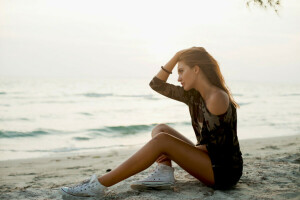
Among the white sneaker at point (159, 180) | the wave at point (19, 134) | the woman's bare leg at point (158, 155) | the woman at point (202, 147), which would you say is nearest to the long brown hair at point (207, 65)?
the woman at point (202, 147)

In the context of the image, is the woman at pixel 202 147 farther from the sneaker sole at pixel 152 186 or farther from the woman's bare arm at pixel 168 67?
the woman's bare arm at pixel 168 67

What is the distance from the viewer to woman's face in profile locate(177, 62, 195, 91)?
122 inches

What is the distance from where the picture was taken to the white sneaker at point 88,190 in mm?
2973

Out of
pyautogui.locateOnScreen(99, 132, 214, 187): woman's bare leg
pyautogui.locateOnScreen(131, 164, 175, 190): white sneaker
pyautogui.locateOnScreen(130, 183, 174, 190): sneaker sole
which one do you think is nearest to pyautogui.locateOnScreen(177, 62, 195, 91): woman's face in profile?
pyautogui.locateOnScreen(99, 132, 214, 187): woman's bare leg

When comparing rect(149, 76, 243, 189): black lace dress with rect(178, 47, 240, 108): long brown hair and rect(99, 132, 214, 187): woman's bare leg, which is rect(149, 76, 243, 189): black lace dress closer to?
rect(99, 132, 214, 187): woman's bare leg

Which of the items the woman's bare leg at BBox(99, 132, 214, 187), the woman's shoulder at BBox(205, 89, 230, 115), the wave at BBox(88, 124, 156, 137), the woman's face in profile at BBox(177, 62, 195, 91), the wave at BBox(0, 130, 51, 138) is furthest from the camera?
the wave at BBox(88, 124, 156, 137)

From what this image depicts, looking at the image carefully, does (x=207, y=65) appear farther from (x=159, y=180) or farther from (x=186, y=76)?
(x=159, y=180)

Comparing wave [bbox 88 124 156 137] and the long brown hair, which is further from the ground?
the long brown hair

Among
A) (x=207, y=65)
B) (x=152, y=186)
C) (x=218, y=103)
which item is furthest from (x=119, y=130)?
Answer: (x=218, y=103)

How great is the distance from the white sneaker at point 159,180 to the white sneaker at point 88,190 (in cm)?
37

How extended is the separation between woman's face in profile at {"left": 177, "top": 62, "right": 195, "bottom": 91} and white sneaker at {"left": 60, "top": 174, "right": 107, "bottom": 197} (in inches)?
49.4

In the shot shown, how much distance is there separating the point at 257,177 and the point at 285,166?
2.56 feet

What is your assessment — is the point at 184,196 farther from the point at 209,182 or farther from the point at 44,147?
the point at 44,147

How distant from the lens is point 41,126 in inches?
568
